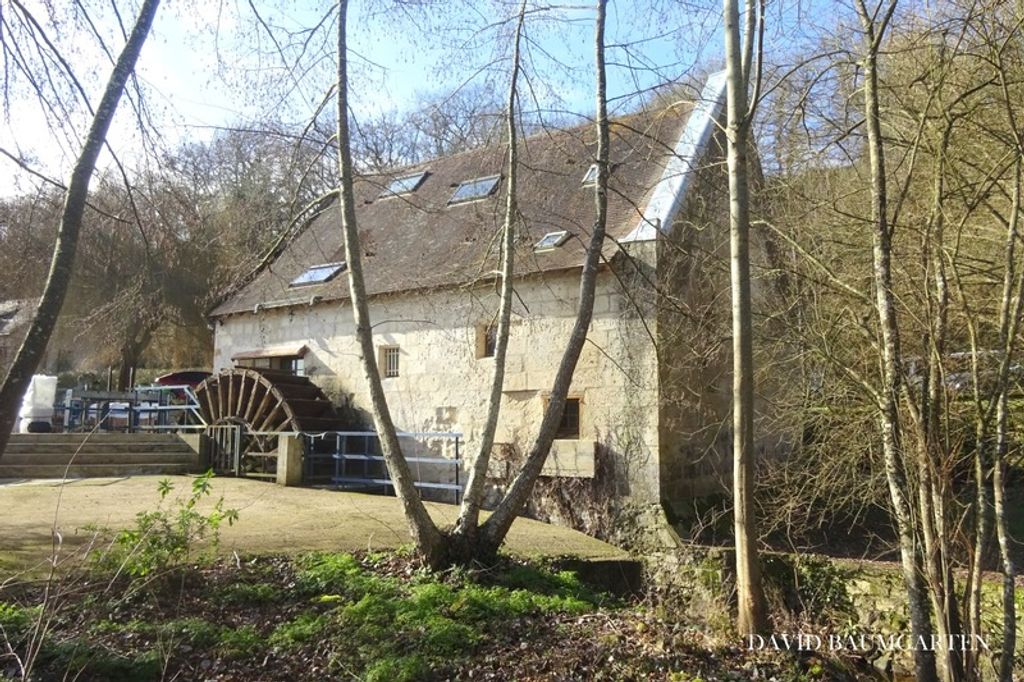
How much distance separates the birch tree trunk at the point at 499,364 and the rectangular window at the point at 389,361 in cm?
544

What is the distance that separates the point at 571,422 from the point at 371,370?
→ 4.55 metres

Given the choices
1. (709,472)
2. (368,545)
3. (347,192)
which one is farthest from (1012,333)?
(709,472)

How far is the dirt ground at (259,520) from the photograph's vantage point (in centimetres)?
739

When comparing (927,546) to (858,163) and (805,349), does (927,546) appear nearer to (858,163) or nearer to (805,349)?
(805,349)

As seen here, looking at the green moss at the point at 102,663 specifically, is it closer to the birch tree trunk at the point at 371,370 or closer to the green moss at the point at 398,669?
the green moss at the point at 398,669

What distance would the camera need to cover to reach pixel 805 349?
25.0 ft

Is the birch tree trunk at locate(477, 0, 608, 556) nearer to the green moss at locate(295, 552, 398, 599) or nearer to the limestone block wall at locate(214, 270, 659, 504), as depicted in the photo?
the green moss at locate(295, 552, 398, 599)

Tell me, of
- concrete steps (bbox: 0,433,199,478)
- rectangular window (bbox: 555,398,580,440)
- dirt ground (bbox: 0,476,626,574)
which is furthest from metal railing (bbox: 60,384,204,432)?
rectangular window (bbox: 555,398,580,440)

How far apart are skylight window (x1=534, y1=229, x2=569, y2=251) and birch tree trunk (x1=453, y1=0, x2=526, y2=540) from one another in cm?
352

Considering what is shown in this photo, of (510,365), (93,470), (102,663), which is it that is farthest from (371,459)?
(102,663)

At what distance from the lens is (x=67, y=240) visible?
174 inches

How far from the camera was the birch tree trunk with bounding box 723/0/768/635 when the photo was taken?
5.62 metres

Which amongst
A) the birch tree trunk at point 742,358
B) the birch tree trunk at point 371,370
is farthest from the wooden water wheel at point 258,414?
the birch tree trunk at point 742,358

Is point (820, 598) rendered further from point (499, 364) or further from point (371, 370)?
point (371, 370)
